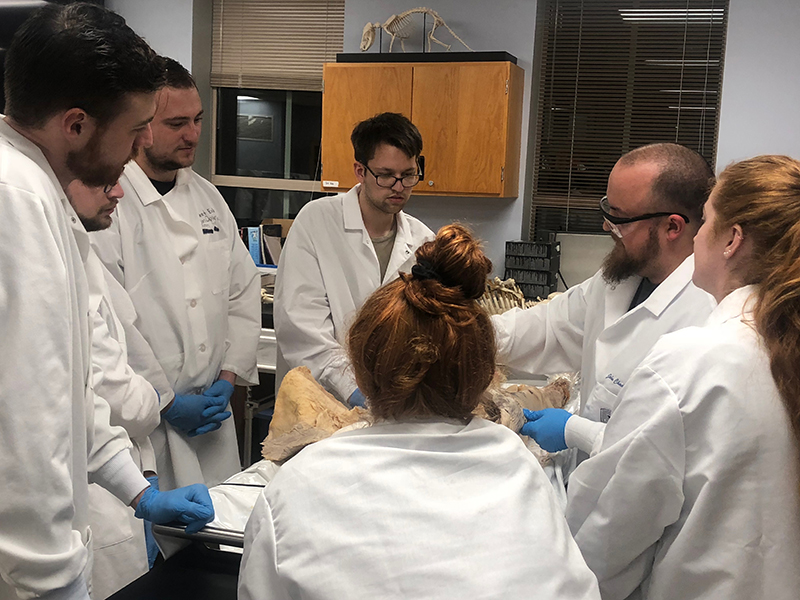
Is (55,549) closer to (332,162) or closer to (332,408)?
(332,408)

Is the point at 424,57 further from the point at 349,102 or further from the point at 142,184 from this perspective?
the point at 142,184

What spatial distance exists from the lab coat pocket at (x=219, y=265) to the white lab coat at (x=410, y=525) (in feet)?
4.81

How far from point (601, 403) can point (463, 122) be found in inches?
97.3

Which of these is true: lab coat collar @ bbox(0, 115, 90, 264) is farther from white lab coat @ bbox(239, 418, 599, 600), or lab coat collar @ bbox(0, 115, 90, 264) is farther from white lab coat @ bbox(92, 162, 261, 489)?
white lab coat @ bbox(92, 162, 261, 489)

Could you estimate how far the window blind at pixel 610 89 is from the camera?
4035 mm

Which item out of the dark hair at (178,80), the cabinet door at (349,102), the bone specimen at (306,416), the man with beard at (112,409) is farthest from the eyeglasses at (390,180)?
the cabinet door at (349,102)

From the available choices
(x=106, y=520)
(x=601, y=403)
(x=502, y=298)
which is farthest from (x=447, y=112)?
(x=106, y=520)

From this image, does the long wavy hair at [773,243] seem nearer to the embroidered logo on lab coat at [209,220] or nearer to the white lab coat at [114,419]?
the white lab coat at [114,419]

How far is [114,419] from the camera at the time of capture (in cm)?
185

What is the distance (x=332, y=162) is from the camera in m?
4.27

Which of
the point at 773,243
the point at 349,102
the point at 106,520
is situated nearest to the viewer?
the point at 773,243

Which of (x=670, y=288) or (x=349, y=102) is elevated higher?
(x=349, y=102)

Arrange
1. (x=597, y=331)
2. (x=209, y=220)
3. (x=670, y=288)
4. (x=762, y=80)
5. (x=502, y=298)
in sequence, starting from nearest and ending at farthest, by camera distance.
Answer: (x=670, y=288), (x=597, y=331), (x=209, y=220), (x=502, y=298), (x=762, y=80)

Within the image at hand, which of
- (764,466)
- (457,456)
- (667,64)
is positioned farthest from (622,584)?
(667,64)
